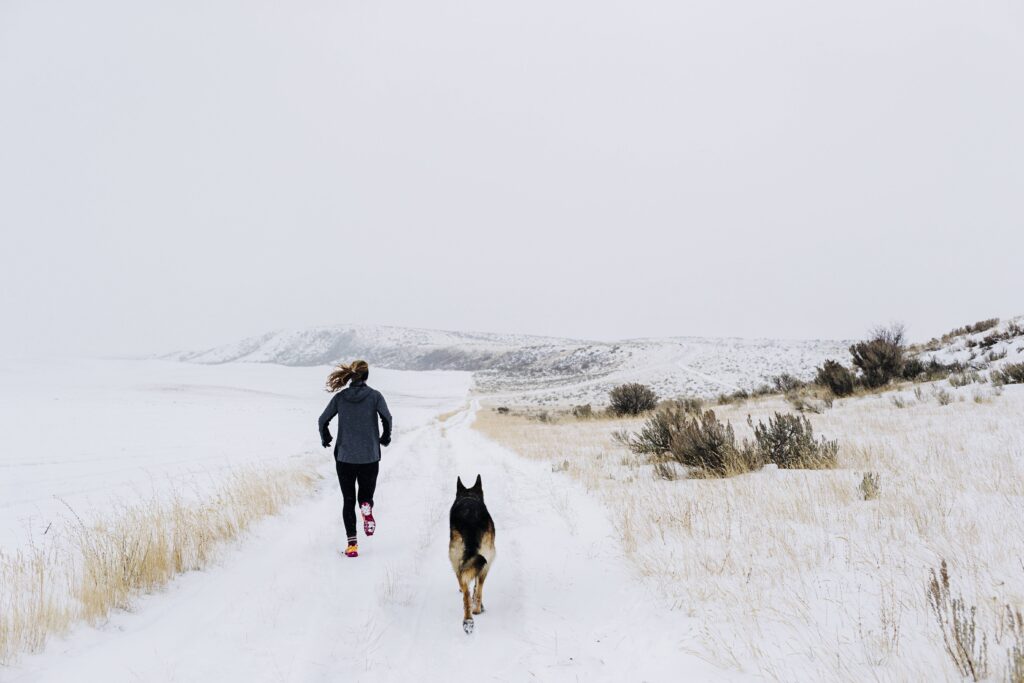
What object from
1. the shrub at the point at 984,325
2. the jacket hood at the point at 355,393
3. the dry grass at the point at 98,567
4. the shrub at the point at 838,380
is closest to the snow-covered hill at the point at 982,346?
the shrub at the point at 984,325

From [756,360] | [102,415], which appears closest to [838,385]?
[102,415]

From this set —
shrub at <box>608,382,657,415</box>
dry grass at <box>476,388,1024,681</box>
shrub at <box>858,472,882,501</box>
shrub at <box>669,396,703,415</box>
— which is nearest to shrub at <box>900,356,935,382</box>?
shrub at <box>669,396,703,415</box>

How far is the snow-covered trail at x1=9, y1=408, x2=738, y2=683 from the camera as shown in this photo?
315 centimetres

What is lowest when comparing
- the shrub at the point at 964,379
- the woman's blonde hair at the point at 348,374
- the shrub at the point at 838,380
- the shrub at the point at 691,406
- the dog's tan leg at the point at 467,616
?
the shrub at the point at 691,406

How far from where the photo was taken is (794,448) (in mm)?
7910

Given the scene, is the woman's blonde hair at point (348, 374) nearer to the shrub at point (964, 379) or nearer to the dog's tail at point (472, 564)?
the dog's tail at point (472, 564)


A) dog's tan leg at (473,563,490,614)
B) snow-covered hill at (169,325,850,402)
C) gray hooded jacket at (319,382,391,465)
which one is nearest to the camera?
dog's tan leg at (473,563,490,614)

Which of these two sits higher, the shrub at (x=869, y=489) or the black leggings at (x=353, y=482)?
the shrub at (x=869, y=489)

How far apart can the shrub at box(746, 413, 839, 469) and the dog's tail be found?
18.5 ft

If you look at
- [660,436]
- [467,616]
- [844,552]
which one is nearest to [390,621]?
[467,616]

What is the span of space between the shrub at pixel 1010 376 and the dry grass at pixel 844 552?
754cm

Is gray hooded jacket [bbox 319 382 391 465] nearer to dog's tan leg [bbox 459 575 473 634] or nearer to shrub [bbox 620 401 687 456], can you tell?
dog's tan leg [bbox 459 575 473 634]

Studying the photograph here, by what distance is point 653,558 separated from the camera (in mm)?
4508

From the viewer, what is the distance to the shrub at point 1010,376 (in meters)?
13.0
